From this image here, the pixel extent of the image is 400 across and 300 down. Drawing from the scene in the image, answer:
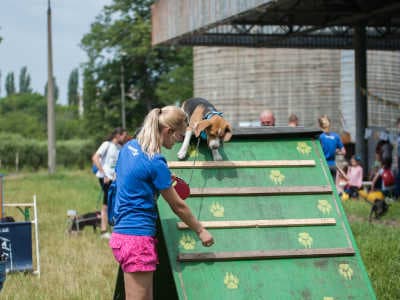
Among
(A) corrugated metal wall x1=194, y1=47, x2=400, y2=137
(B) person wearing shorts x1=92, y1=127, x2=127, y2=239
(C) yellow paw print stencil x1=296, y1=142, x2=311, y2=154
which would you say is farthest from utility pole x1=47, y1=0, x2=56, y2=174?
(C) yellow paw print stencil x1=296, y1=142, x2=311, y2=154

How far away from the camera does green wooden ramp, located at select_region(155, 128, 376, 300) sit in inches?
214

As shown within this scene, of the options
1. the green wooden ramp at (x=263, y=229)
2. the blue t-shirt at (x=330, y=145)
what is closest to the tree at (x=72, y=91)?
the blue t-shirt at (x=330, y=145)

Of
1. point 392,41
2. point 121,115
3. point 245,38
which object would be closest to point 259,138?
point 245,38

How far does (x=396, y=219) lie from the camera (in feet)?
41.7

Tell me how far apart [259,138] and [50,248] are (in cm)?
577

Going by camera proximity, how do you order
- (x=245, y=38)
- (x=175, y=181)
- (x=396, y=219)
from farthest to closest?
(x=245, y=38)
(x=396, y=219)
(x=175, y=181)

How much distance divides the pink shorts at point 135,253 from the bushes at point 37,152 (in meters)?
52.6

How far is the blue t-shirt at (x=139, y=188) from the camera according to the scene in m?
5.07

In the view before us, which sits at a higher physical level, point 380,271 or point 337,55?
point 337,55

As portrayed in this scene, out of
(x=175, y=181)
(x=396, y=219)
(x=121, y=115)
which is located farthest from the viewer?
(x=121, y=115)

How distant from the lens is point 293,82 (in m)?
31.0

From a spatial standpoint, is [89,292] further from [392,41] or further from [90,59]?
[90,59]

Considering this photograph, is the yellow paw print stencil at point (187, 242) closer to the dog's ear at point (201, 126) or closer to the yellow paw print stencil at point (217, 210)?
the yellow paw print stencil at point (217, 210)

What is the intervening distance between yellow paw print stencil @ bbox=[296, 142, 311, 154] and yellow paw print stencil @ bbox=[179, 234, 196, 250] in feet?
4.89
